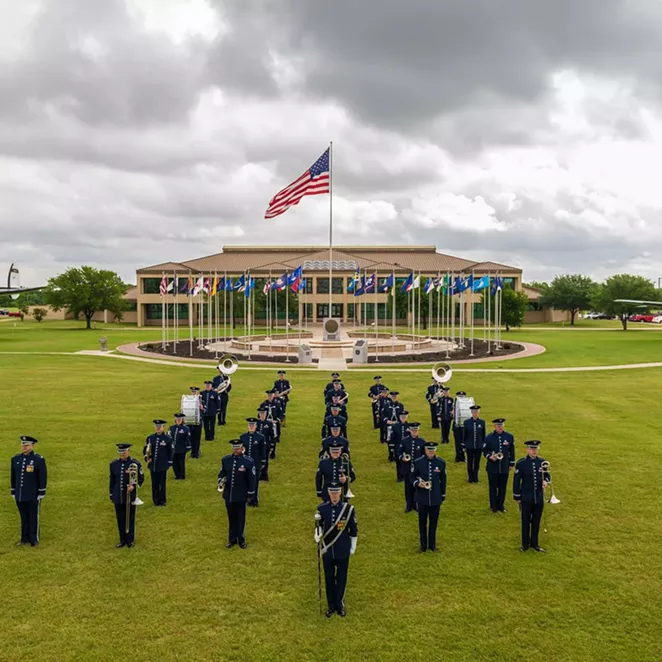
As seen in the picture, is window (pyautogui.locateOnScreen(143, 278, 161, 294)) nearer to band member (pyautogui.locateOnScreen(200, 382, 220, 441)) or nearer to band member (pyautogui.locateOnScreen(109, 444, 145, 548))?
band member (pyautogui.locateOnScreen(200, 382, 220, 441))

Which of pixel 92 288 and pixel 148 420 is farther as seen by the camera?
pixel 92 288

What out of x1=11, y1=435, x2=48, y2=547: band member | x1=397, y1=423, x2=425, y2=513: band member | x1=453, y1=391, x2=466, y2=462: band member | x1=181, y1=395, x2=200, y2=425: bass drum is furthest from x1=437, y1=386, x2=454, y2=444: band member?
x1=11, y1=435, x2=48, y2=547: band member

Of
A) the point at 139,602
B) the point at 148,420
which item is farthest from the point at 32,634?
the point at 148,420

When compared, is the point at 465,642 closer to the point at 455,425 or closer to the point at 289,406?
the point at 455,425

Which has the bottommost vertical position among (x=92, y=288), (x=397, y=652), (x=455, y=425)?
(x=397, y=652)

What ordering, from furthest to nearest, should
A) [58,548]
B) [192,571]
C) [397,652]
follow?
[58,548], [192,571], [397,652]

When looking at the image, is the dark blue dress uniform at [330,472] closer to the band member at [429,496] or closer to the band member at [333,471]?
the band member at [333,471]

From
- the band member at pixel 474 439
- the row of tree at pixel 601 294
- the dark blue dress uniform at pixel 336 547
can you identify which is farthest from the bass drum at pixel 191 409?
the row of tree at pixel 601 294

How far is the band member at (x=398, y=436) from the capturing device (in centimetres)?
1311

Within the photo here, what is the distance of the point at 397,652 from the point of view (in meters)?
7.03

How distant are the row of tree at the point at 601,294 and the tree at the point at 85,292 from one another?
64.8 meters

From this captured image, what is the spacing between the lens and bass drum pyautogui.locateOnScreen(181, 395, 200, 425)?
1494cm

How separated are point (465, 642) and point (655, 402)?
1974 centimetres

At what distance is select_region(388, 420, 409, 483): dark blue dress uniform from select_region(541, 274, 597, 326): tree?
89.0m
